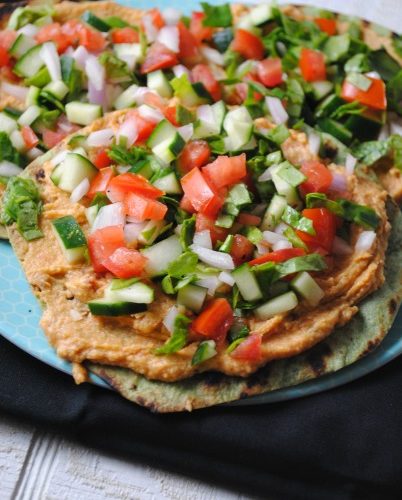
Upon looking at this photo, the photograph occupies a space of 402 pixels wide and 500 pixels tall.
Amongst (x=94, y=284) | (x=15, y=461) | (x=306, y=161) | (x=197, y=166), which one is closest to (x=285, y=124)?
(x=306, y=161)

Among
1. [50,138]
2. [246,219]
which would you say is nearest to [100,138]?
[50,138]

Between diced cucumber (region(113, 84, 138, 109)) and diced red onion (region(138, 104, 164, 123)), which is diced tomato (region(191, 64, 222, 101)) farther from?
diced red onion (region(138, 104, 164, 123))

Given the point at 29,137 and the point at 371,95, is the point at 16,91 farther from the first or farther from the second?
the point at 371,95

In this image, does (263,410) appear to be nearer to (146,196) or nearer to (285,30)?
(146,196)

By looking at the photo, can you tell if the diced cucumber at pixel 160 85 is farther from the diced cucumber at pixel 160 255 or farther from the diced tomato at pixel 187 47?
the diced cucumber at pixel 160 255

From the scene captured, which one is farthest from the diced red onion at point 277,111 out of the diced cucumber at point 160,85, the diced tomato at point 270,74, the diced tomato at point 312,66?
the diced cucumber at point 160,85
